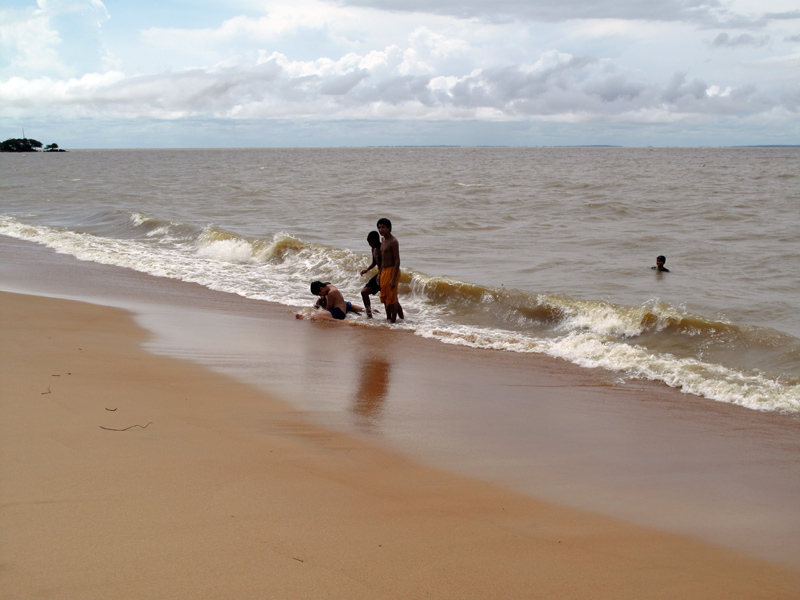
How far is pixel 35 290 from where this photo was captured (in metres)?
9.55

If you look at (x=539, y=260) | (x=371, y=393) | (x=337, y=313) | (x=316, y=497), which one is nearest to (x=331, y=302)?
(x=337, y=313)

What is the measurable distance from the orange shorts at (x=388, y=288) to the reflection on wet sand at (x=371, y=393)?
92.1 inches

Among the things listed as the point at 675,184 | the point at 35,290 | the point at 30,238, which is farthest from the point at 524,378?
the point at 675,184

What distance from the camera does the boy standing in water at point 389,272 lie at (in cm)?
897

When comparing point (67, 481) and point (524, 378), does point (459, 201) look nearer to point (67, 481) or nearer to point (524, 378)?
point (524, 378)

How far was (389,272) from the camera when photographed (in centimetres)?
905

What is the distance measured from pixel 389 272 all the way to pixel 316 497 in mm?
5887

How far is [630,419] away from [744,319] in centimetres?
488

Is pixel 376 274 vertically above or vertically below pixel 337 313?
above

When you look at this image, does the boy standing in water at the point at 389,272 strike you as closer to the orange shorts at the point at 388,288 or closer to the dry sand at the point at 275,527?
the orange shorts at the point at 388,288

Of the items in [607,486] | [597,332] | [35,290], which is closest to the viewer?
[607,486]

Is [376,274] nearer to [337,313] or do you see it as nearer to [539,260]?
[337,313]

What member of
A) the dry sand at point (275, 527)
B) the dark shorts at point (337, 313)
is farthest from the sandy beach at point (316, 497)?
the dark shorts at point (337, 313)

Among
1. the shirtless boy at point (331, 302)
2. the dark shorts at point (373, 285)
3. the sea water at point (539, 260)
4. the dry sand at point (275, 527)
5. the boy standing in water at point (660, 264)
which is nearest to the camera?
the dry sand at point (275, 527)
